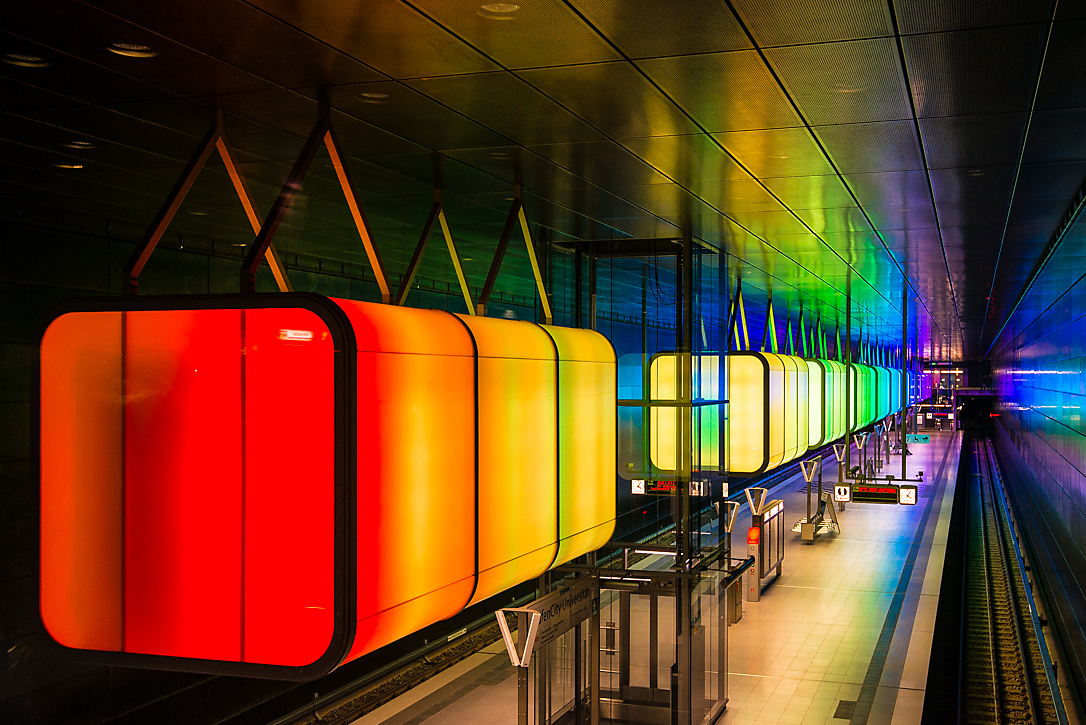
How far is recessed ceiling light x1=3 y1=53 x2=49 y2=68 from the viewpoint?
12.6 feet

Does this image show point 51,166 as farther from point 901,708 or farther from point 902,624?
point 902,624

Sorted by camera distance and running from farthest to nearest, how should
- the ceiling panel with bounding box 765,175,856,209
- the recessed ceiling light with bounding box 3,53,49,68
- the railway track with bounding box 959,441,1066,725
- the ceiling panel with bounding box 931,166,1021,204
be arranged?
1. the railway track with bounding box 959,441,1066,725
2. the ceiling panel with bounding box 765,175,856,209
3. the ceiling panel with bounding box 931,166,1021,204
4. the recessed ceiling light with bounding box 3,53,49,68

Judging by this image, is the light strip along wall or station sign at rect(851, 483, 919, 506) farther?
station sign at rect(851, 483, 919, 506)

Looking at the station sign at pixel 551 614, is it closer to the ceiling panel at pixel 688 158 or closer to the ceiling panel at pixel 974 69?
the ceiling panel at pixel 688 158

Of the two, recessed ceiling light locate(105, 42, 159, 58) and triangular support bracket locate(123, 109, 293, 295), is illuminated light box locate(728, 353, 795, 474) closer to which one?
triangular support bracket locate(123, 109, 293, 295)

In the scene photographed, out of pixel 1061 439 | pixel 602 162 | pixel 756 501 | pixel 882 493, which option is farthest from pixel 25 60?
pixel 756 501

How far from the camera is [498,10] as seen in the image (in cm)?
335

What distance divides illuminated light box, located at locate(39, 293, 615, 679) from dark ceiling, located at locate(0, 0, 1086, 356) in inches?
38.9

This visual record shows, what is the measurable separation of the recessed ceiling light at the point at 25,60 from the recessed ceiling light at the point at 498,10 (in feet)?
5.98

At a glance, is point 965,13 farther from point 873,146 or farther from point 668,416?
point 668,416

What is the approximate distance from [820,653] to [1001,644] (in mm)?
5305

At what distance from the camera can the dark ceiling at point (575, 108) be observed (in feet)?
11.3

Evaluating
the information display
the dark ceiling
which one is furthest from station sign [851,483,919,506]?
the dark ceiling

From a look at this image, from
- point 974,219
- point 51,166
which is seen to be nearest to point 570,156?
point 51,166
